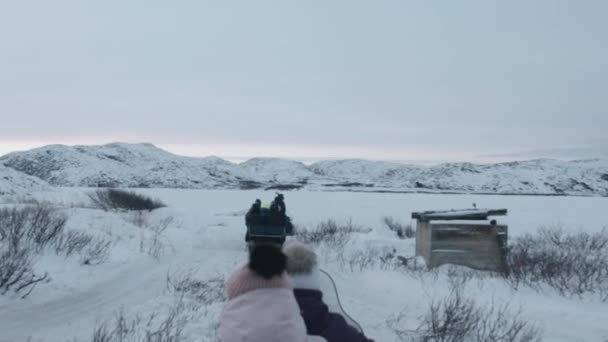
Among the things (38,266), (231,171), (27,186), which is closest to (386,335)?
(38,266)

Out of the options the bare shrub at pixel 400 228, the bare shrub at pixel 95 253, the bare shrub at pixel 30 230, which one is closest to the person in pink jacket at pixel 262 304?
the bare shrub at pixel 30 230

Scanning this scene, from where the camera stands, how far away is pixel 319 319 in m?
3.23

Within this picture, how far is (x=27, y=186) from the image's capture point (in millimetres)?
33531

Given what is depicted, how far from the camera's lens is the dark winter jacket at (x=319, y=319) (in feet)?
10.5

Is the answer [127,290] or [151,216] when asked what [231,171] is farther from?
[127,290]

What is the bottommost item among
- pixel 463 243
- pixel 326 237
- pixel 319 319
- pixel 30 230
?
pixel 326 237

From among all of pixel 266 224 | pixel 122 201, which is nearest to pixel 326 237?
pixel 266 224

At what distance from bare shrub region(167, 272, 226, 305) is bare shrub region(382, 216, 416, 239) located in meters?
12.6

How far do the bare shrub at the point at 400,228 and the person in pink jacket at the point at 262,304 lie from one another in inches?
715

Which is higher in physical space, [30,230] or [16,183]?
[16,183]

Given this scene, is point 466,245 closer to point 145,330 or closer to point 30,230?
point 145,330

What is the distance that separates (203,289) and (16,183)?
95.1ft

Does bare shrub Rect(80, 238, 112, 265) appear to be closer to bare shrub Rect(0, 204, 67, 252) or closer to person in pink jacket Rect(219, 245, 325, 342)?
bare shrub Rect(0, 204, 67, 252)

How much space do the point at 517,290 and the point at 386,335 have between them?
379cm
